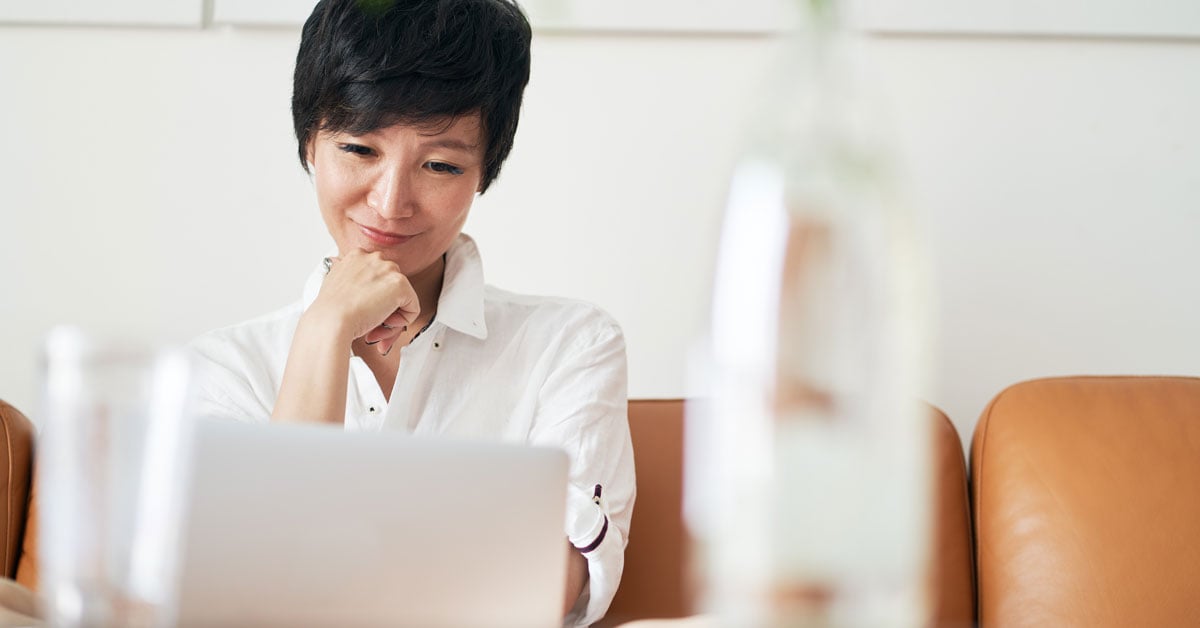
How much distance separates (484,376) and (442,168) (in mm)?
282

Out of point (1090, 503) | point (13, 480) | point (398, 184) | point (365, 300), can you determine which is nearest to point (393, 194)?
point (398, 184)

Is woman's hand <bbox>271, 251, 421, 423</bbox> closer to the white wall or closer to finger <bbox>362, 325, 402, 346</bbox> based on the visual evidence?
finger <bbox>362, 325, 402, 346</bbox>

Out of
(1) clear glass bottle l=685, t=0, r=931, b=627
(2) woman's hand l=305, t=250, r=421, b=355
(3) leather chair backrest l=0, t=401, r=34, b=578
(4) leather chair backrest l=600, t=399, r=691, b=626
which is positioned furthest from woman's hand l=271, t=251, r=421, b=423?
(1) clear glass bottle l=685, t=0, r=931, b=627

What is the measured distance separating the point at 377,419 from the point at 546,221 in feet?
1.67

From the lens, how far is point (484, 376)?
162cm

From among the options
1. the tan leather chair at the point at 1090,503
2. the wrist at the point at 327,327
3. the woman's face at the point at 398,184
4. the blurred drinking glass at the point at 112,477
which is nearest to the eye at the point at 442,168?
the woman's face at the point at 398,184

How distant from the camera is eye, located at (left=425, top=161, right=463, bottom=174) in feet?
5.04

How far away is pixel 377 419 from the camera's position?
156cm

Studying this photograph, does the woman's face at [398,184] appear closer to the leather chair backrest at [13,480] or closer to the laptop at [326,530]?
the leather chair backrest at [13,480]

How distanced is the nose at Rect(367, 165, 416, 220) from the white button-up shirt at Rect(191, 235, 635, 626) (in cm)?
16

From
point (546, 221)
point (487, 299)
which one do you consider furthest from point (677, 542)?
point (546, 221)

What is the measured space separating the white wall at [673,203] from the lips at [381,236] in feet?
1.28

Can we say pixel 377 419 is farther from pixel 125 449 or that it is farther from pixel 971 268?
pixel 125 449

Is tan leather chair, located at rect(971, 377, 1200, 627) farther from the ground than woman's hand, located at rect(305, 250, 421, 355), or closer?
closer
